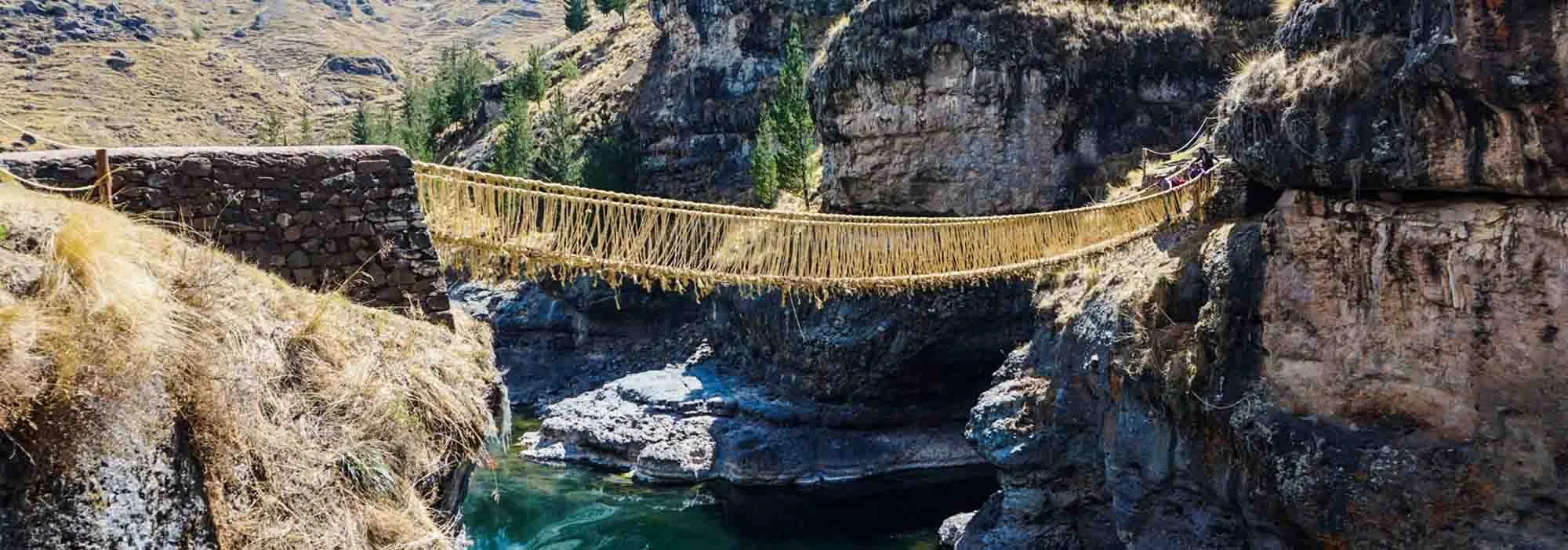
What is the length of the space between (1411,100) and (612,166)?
2313 cm

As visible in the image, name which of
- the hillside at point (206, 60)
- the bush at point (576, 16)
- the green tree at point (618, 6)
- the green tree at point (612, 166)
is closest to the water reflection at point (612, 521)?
the green tree at point (612, 166)

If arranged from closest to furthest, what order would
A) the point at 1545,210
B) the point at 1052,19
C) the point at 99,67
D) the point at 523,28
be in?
1. the point at 1545,210
2. the point at 1052,19
3. the point at 99,67
4. the point at 523,28

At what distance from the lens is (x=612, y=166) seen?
2836 cm

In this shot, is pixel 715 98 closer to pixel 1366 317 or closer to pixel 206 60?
pixel 1366 317

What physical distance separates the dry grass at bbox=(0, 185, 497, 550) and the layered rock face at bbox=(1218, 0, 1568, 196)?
5.62 metres

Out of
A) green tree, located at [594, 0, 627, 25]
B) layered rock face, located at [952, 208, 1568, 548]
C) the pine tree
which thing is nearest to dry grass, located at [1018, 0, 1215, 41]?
layered rock face, located at [952, 208, 1568, 548]

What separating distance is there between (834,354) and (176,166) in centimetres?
1370

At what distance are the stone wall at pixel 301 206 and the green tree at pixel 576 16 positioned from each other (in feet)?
142

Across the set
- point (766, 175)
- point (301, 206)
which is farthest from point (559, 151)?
point (301, 206)

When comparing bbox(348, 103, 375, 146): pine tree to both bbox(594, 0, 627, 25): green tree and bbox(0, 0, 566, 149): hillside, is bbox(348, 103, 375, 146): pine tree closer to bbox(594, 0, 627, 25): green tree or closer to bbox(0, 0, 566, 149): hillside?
bbox(0, 0, 566, 149): hillside

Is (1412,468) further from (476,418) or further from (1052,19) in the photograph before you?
(1052,19)

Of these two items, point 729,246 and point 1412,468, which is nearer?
point 1412,468

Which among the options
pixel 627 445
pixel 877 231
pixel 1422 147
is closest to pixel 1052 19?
pixel 877 231

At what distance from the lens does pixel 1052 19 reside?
658 inches
